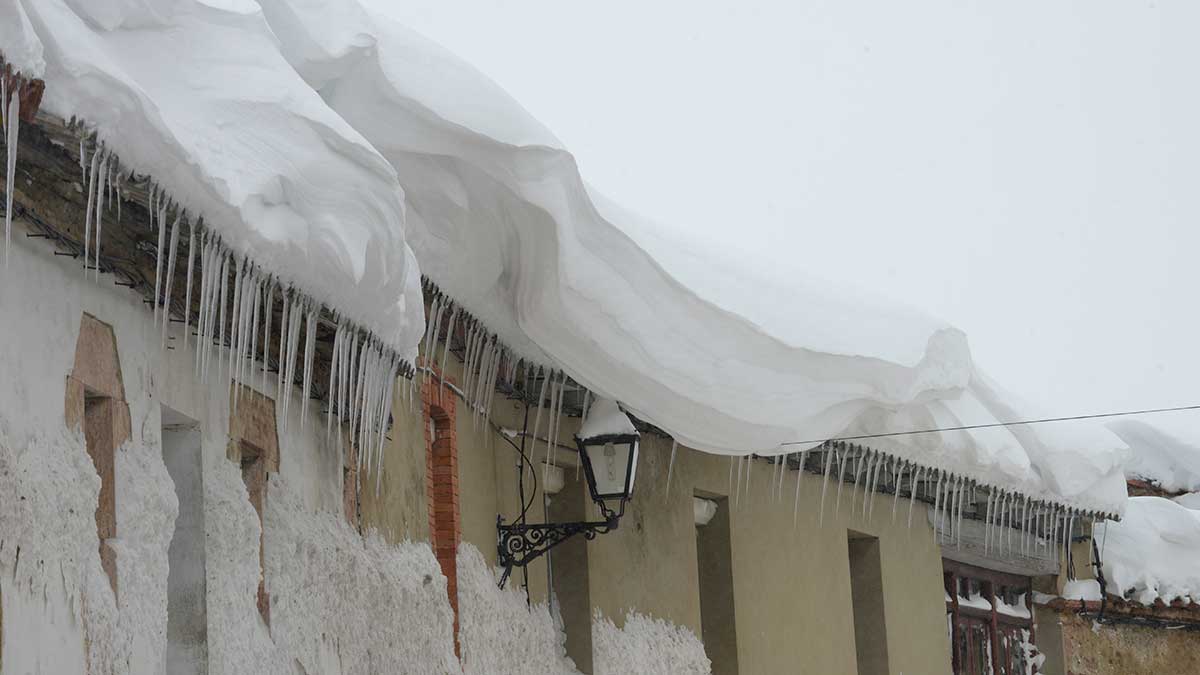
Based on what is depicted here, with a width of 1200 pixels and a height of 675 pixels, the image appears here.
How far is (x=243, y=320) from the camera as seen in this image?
519cm

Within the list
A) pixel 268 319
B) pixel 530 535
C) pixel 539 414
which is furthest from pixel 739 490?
pixel 268 319

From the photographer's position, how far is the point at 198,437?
5.55m

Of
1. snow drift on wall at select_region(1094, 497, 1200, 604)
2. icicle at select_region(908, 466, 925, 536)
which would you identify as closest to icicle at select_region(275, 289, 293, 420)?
icicle at select_region(908, 466, 925, 536)

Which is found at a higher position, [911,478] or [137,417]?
[137,417]

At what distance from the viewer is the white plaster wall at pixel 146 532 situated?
14.4 ft

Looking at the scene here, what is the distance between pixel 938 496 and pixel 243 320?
7842mm

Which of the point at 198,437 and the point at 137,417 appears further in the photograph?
the point at 198,437

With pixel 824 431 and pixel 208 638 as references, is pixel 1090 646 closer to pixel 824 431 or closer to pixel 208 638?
pixel 824 431

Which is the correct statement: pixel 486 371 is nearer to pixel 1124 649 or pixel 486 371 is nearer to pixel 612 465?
pixel 612 465

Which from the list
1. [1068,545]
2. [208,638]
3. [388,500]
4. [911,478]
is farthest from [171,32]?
[1068,545]

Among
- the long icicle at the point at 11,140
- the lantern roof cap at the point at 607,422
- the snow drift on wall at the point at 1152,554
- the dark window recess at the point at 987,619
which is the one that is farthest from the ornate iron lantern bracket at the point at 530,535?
the snow drift on wall at the point at 1152,554

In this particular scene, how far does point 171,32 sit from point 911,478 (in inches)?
300

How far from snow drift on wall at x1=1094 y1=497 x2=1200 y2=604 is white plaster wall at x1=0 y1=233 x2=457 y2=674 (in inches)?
318

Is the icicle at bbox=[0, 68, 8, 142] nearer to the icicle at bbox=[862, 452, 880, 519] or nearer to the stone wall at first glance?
the icicle at bbox=[862, 452, 880, 519]
